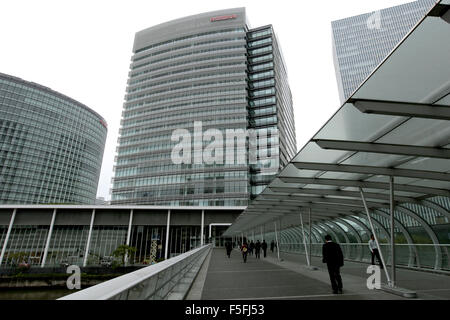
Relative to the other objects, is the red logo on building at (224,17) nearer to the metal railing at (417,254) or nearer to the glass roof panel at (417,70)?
the metal railing at (417,254)

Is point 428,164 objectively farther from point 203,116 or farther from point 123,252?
point 203,116

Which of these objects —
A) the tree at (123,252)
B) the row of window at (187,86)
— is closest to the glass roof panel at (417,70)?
the tree at (123,252)

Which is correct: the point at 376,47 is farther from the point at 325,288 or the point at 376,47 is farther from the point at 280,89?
the point at 325,288

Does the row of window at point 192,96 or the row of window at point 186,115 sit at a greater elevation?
the row of window at point 192,96

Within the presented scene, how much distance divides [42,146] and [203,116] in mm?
68903

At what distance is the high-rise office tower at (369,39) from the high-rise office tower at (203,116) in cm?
2938

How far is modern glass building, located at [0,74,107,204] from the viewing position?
90750mm

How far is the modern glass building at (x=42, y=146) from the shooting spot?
90.8 metres

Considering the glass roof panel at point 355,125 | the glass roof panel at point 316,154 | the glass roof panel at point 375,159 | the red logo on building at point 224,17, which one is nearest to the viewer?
the glass roof panel at point 355,125

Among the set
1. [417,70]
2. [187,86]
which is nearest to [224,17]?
[187,86]

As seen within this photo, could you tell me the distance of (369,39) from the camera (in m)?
103

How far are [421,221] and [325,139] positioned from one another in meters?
8.20
